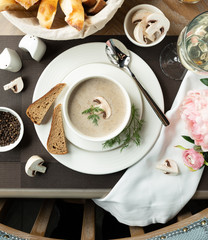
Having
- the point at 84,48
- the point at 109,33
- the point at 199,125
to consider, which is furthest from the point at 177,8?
the point at 199,125

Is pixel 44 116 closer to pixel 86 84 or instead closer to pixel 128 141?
pixel 86 84

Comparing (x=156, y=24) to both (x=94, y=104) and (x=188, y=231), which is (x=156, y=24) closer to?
(x=94, y=104)

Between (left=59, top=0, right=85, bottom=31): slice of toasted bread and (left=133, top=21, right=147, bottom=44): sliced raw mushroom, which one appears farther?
(left=133, top=21, right=147, bottom=44): sliced raw mushroom

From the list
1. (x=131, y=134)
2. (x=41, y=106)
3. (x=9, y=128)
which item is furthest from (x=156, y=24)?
(x=9, y=128)

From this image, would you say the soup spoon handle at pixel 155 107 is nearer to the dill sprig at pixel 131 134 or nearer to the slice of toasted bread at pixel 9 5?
the dill sprig at pixel 131 134

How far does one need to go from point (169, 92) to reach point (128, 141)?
0.25 m

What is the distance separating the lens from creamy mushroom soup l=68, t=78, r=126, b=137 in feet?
3.51

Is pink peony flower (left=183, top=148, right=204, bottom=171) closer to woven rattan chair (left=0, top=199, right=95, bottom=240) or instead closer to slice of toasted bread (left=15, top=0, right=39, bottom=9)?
woven rattan chair (left=0, top=199, right=95, bottom=240)

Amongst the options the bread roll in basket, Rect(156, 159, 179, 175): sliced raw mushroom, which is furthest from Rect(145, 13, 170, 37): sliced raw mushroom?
Rect(156, 159, 179, 175): sliced raw mushroom

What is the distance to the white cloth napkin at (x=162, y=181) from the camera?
3.72 ft

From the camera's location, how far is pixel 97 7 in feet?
3.23

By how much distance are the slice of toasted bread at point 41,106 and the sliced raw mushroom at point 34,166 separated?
0.13 meters

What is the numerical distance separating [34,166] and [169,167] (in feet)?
1.65

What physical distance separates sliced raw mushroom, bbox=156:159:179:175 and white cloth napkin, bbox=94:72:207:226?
18 mm
